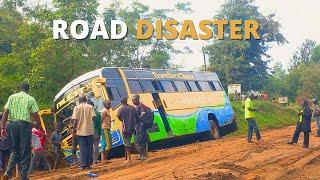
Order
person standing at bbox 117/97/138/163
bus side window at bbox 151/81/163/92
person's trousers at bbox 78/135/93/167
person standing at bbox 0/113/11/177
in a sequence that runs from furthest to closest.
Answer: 1. bus side window at bbox 151/81/163/92
2. person standing at bbox 117/97/138/163
3. person standing at bbox 0/113/11/177
4. person's trousers at bbox 78/135/93/167

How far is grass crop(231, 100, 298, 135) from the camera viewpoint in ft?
101

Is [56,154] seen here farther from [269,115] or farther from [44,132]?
[269,115]

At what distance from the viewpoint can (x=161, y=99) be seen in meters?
17.9

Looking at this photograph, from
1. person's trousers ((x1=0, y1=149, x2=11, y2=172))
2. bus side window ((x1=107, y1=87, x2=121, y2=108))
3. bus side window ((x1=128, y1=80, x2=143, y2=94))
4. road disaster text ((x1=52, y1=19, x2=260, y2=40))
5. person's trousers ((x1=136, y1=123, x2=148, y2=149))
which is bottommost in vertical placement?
person's trousers ((x1=0, y1=149, x2=11, y2=172))

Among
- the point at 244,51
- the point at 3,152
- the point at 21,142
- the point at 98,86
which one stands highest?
the point at 244,51

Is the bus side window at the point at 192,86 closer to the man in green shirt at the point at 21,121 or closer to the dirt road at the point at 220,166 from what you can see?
the dirt road at the point at 220,166

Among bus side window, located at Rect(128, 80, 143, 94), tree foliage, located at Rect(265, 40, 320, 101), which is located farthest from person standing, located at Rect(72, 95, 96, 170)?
tree foliage, located at Rect(265, 40, 320, 101)

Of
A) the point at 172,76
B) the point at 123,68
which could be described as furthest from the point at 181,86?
the point at 123,68

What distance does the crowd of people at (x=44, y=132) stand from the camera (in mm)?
8172

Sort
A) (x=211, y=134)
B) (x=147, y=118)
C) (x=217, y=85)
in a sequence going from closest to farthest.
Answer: (x=147, y=118), (x=211, y=134), (x=217, y=85)

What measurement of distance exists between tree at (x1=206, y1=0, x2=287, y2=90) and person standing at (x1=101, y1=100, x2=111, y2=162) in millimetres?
33445

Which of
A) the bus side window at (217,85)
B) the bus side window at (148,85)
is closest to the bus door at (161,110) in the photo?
the bus side window at (148,85)

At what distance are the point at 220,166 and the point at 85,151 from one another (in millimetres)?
2869

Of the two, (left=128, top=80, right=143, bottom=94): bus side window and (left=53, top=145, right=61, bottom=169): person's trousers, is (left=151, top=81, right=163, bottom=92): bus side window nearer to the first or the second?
(left=128, top=80, right=143, bottom=94): bus side window
